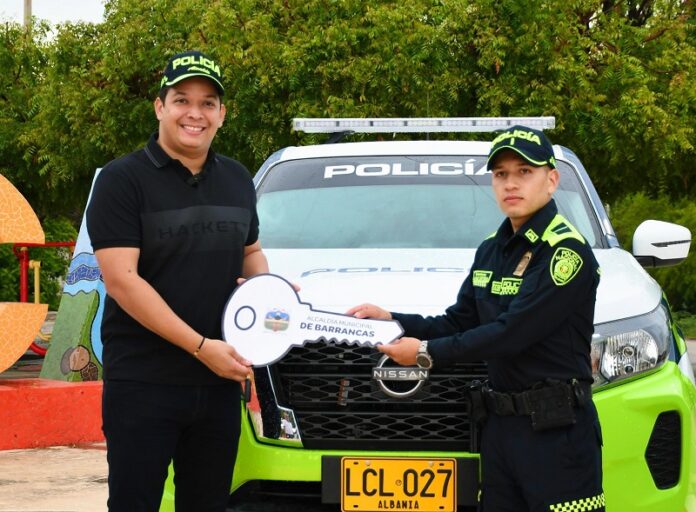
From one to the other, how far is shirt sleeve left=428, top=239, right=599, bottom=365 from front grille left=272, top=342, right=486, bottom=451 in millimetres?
577

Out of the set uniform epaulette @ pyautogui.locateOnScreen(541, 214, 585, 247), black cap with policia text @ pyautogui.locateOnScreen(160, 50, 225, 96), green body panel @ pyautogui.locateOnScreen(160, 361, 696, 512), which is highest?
black cap with policia text @ pyautogui.locateOnScreen(160, 50, 225, 96)

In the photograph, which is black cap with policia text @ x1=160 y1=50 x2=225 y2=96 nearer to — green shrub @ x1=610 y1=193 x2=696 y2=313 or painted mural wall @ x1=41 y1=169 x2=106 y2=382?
painted mural wall @ x1=41 y1=169 x2=106 y2=382

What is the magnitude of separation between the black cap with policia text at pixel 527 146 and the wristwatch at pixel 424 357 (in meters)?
0.57

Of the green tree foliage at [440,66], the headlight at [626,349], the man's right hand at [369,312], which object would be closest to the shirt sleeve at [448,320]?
the man's right hand at [369,312]

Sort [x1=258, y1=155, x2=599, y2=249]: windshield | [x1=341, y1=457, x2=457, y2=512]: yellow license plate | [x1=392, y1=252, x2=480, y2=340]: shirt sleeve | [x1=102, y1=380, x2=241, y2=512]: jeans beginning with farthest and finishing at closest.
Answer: [x1=258, y1=155, x2=599, y2=249]: windshield → [x1=341, y1=457, x2=457, y2=512]: yellow license plate → [x1=392, y1=252, x2=480, y2=340]: shirt sleeve → [x1=102, y1=380, x2=241, y2=512]: jeans

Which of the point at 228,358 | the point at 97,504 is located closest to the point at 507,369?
the point at 228,358

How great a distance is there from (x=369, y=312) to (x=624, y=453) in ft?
3.13

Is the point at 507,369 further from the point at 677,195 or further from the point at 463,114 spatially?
the point at 677,195

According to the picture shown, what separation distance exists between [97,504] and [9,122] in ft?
53.4

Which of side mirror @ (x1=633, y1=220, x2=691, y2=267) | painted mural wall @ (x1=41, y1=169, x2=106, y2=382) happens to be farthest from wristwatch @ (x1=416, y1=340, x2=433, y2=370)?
painted mural wall @ (x1=41, y1=169, x2=106, y2=382)

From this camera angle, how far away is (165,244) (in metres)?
3.56

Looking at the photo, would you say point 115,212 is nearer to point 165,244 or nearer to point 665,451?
point 165,244

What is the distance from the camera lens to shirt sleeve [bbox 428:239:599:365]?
345cm

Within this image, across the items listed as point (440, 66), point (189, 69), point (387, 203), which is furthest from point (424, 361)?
point (440, 66)
